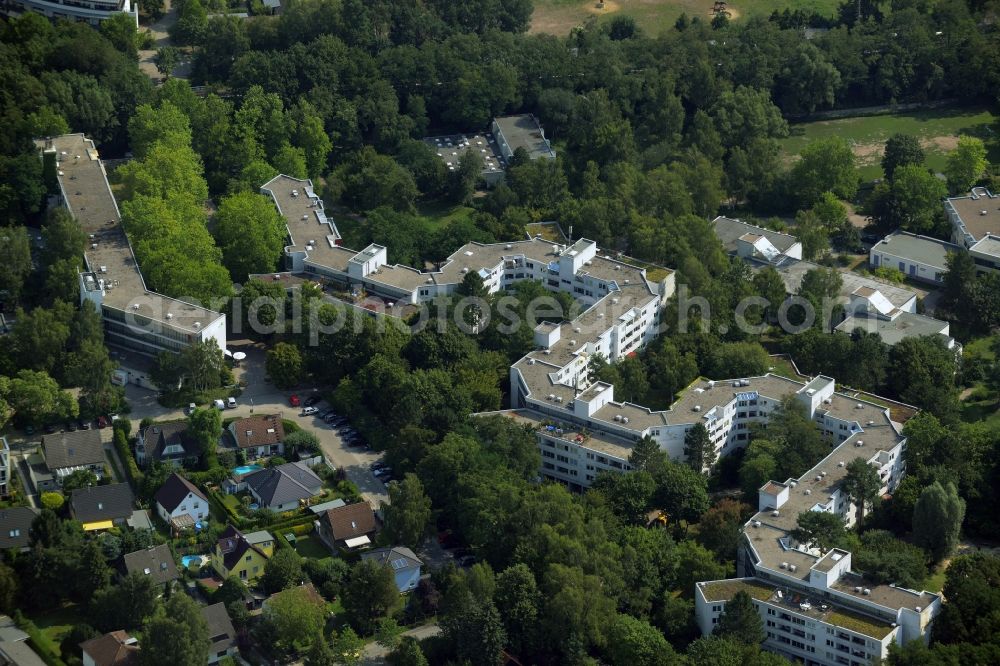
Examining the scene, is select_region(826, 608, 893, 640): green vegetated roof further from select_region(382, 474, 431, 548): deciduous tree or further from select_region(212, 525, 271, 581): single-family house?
select_region(212, 525, 271, 581): single-family house

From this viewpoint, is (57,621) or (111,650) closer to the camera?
(111,650)

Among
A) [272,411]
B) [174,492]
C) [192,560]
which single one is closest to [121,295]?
[272,411]

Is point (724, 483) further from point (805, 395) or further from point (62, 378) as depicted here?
point (62, 378)

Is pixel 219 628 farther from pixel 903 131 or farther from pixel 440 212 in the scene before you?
pixel 903 131

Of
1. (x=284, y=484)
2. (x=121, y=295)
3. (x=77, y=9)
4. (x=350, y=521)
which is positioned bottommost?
(x=284, y=484)

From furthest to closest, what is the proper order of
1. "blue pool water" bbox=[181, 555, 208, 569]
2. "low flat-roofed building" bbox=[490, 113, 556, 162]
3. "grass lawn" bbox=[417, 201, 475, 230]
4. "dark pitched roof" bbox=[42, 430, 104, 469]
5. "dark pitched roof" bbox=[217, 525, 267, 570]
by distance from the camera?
"low flat-roofed building" bbox=[490, 113, 556, 162]
"grass lawn" bbox=[417, 201, 475, 230]
"dark pitched roof" bbox=[42, 430, 104, 469]
"blue pool water" bbox=[181, 555, 208, 569]
"dark pitched roof" bbox=[217, 525, 267, 570]

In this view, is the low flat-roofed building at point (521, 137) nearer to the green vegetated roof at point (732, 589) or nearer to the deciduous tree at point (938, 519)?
the deciduous tree at point (938, 519)

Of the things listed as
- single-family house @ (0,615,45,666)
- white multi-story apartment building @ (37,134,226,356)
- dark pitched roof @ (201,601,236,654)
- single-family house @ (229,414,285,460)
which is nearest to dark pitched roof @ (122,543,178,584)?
dark pitched roof @ (201,601,236,654)
